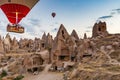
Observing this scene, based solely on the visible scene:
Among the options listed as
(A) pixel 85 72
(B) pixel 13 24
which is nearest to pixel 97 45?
(A) pixel 85 72

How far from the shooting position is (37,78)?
42031 mm

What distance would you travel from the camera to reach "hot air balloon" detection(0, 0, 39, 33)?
15.9 meters

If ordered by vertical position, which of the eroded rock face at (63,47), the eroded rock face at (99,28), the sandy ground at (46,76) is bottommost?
the sandy ground at (46,76)

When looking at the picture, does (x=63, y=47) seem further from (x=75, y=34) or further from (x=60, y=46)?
(x=75, y=34)

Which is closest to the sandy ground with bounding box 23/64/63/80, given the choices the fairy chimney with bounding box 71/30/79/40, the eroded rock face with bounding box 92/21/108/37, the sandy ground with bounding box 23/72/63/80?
the sandy ground with bounding box 23/72/63/80

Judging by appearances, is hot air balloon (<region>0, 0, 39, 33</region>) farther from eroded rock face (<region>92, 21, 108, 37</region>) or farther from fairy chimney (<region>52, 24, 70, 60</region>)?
eroded rock face (<region>92, 21, 108, 37</region>)

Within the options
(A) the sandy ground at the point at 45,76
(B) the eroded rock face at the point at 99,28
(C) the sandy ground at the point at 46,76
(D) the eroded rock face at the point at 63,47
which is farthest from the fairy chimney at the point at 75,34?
(C) the sandy ground at the point at 46,76

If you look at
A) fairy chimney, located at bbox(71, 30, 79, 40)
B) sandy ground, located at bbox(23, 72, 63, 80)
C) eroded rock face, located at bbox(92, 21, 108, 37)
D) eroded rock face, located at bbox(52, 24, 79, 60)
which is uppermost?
eroded rock face, located at bbox(92, 21, 108, 37)

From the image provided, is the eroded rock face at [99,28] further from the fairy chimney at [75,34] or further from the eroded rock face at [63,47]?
the eroded rock face at [63,47]

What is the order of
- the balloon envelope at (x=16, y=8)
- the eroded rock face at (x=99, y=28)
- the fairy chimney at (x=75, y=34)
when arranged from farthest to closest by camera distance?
1. the eroded rock face at (x=99, y=28)
2. the fairy chimney at (x=75, y=34)
3. the balloon envelope at (x=16, y=8)

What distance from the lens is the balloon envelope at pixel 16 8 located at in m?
15.9

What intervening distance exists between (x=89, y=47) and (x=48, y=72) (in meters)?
11.4

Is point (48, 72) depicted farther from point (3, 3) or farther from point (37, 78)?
point (3, 3)

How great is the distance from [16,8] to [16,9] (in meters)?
0.07
